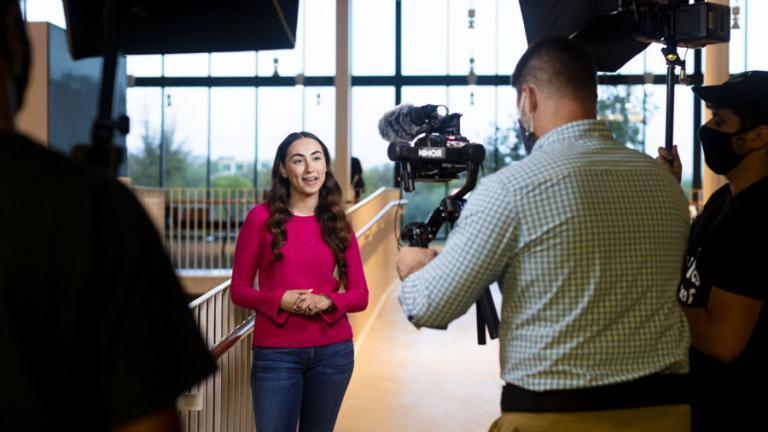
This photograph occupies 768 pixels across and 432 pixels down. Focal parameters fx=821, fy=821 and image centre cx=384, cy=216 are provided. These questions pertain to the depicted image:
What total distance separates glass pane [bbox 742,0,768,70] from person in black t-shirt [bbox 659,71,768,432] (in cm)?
1435

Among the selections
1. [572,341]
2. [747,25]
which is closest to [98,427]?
[572,341]

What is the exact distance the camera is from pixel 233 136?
16.5m

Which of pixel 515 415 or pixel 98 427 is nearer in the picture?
pixel 98 427

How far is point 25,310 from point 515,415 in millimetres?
1036

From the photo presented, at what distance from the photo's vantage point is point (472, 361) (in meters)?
6.58

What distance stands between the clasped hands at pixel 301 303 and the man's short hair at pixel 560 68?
1.29m

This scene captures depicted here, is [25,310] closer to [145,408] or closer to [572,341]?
[145,408]

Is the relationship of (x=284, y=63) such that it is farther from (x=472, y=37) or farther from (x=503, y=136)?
(x=503, y=136)

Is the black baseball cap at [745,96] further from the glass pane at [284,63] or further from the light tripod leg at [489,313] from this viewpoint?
the glass pane at [284,63]

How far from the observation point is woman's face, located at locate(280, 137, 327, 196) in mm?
2957

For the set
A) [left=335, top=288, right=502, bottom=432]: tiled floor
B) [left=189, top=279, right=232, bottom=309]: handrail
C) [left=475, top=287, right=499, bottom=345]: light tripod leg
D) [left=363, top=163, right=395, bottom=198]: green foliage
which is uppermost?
[left=363, top=163, right=395, bottom=198]: green foliage

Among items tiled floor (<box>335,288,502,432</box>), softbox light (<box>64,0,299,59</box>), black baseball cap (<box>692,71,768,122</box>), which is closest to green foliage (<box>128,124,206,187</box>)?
tiled floor (<box>335,288,502,432</box>)

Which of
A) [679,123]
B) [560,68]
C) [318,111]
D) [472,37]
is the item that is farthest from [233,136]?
[560,68]

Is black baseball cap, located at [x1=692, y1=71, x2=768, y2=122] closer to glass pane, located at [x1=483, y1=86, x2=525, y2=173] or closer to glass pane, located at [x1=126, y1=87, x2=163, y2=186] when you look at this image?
glass pane, located at [x1=483, y1=86, x2=525, y2=173]
